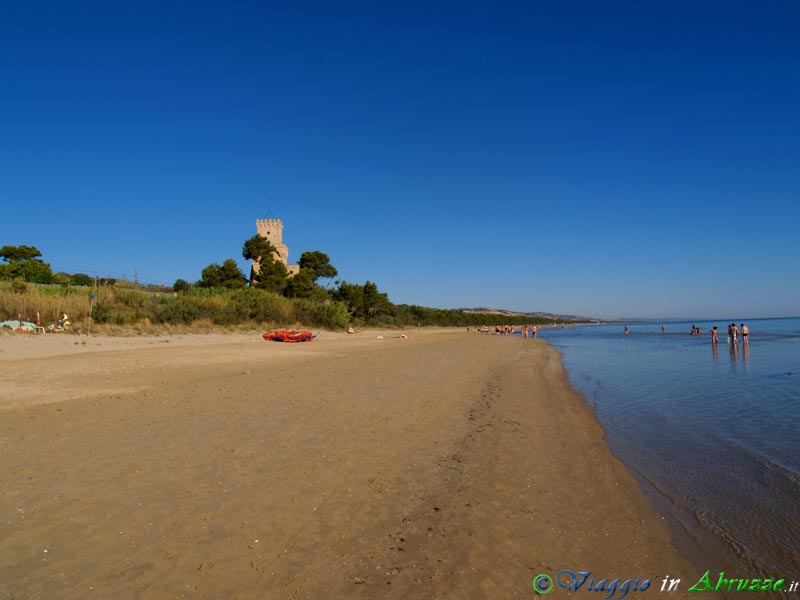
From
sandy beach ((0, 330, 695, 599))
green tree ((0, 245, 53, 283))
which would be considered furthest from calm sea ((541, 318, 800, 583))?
green tree ((0, 245, 53, 283))

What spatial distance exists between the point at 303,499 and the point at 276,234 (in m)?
66.7

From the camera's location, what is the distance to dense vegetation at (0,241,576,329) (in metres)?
23.6

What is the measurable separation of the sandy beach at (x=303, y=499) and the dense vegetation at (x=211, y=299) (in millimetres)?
17427

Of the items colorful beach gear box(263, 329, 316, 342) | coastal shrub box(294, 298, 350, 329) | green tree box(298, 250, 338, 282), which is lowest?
colorful beach gear box(263, 329, 316, 342)

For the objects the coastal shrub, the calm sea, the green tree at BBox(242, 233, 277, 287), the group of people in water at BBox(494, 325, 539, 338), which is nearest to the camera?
the calm sea

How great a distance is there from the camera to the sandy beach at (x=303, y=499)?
9.97 feet

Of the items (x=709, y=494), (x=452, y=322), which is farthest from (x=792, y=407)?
(x=452, y=322)

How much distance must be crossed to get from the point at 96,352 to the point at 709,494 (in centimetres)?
1698

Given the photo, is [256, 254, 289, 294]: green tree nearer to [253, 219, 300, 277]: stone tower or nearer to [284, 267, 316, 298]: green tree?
[284, 267, 316, 298]: green tree

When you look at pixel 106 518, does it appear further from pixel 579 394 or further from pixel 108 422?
pixel 579 394

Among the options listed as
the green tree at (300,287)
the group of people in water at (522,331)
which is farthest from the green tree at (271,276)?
the group of people in water at (522,331)

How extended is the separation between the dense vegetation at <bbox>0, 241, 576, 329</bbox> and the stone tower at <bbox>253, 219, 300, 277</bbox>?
316 cm

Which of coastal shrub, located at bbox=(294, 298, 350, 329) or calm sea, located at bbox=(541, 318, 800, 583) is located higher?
coastal shrub, located at bbox=(294, 298, 350, 329)

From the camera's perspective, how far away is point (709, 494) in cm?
495
